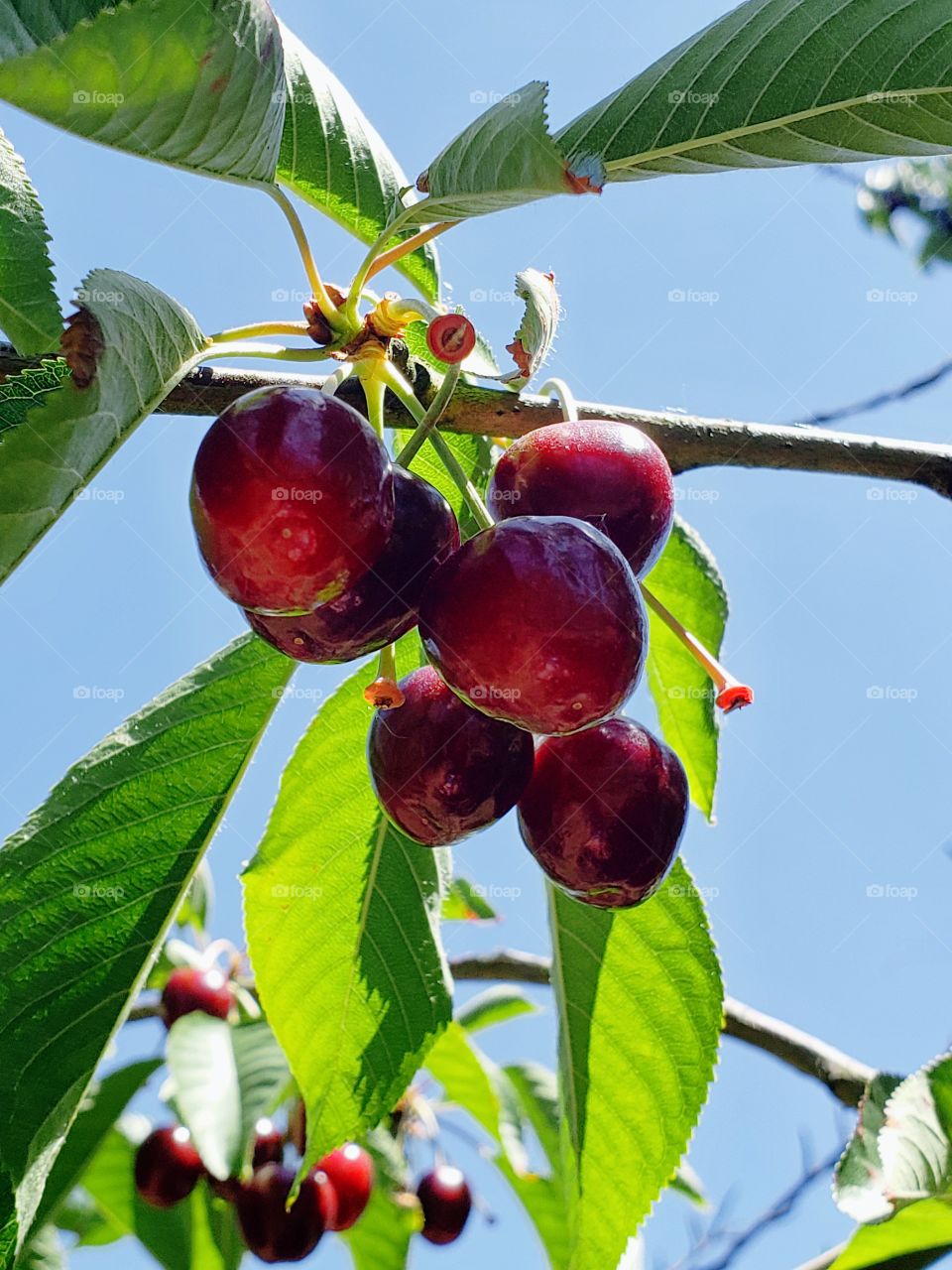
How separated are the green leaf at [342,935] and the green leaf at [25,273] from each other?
658 millimetres

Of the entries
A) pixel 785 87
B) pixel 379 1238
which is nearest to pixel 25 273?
pixel 785 87

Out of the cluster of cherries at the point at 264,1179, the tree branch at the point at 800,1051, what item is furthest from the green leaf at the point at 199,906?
the tree branch at the point at 800,1051

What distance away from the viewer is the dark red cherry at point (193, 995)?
137 inches

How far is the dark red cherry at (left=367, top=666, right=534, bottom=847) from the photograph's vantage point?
1262 mm

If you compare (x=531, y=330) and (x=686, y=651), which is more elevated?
(x=531, y=330)

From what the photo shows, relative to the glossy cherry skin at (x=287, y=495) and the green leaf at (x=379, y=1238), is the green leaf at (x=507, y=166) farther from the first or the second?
the green leaf at (x=379, y=1238)

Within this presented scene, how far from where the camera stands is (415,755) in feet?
4.19

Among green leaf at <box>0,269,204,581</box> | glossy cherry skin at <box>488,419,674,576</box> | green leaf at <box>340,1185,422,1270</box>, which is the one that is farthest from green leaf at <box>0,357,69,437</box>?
green leaf at <box>340,1185,422,1270</box>

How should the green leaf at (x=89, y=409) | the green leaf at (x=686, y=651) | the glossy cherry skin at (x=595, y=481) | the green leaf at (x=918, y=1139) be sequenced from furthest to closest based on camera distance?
the green leaf at (x=686, y=651) < the green leaf at (x=918, y=1139) < the glossy cherry skin at (x=595, y=481) < the green leaf at (x=89, y=409)

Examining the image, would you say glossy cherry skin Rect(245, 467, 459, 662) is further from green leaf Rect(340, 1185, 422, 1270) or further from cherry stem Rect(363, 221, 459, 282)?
green leaf Rect(340, 1185, 422, 1270)

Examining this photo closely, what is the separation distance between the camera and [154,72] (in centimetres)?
107

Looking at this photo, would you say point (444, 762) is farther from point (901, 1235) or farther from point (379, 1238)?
point (379, 1238)

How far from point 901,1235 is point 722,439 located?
1.03 meters

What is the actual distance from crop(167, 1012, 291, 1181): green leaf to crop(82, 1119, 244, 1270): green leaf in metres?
0.64
